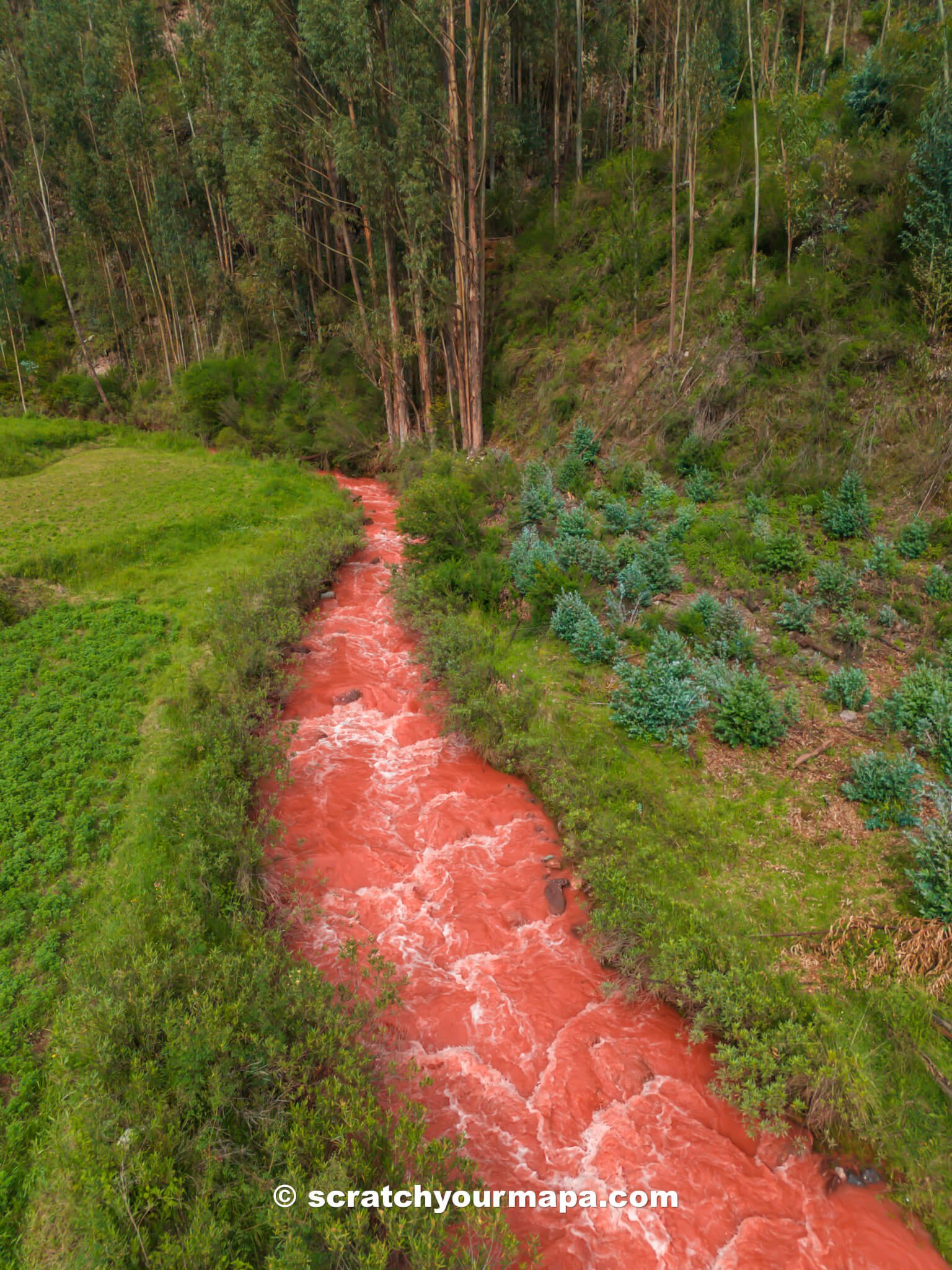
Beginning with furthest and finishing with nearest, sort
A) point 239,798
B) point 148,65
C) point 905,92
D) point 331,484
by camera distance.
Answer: point 148,65 → point 331,484 → point 905,92 → point 239,798

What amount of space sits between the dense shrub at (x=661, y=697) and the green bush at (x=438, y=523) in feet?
15.7

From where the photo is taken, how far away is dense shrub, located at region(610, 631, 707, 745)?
24.1 feet

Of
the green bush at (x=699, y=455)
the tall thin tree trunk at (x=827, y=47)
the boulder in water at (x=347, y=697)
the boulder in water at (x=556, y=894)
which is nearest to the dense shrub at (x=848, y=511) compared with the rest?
the green bush at (x=699, y=455)

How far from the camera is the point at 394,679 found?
10.2 m

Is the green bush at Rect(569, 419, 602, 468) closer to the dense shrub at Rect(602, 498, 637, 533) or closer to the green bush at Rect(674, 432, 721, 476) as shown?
the green bush at Rect(674, 432, 721, 476)

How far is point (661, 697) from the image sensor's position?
24.3ft

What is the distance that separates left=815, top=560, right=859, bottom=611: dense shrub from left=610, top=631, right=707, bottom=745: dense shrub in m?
2.65

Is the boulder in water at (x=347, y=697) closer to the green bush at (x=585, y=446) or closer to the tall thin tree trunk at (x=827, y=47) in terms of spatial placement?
the green bush at (x=585, y=446)

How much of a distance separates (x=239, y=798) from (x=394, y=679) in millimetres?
3780

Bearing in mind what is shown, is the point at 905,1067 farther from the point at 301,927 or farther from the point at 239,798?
the point at 239,798

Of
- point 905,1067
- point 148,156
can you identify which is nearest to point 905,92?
point 905,1067

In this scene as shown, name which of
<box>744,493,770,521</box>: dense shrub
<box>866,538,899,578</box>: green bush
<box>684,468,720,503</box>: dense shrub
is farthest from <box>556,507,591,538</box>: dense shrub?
<box>866,538,899,578</box>: green bush

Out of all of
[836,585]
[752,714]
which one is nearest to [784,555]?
[836,585]

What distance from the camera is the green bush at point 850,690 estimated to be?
7352mm
